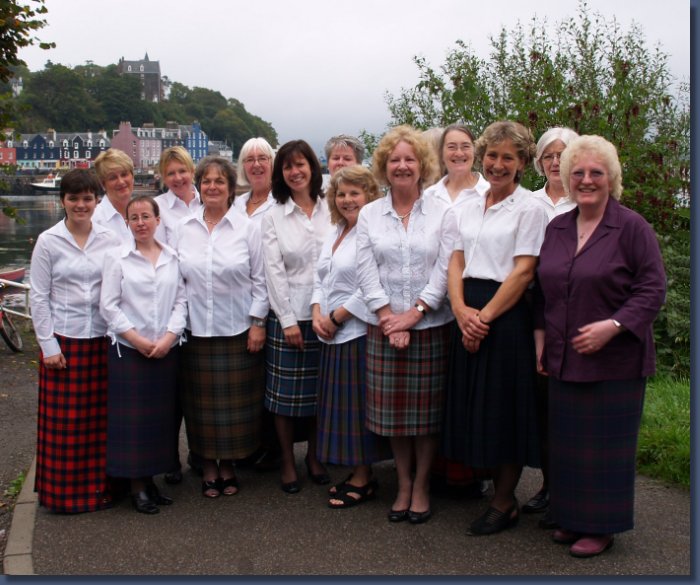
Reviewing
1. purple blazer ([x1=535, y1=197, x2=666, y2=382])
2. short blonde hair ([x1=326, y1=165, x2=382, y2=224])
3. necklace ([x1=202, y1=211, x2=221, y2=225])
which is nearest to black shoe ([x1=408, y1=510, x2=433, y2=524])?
purple blazer ([x1=535, y1=197, x2=666, y2=382])

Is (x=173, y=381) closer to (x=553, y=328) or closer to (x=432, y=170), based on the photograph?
(x=432, y=170)

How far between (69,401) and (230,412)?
951 mm

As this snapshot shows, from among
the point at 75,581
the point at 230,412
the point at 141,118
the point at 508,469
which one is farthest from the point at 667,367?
the point at 141,118

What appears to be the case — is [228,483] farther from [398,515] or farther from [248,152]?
[248,152]

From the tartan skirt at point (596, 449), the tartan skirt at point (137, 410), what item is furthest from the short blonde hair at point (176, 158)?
the tartan skirt at point (596, 449)

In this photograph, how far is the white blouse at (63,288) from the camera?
4.67 meters

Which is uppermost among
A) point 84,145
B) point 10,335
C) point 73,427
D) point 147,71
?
point 147,71

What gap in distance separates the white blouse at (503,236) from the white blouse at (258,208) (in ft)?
4.73

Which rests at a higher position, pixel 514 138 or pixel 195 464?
pixel 514 138

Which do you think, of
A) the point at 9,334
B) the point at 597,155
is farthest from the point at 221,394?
the point at 9,334

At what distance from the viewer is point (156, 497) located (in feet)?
16.3

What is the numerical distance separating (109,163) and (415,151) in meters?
2.07

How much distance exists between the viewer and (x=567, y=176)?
4.00 metres

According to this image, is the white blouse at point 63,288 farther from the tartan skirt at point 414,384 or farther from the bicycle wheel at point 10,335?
the bicycle wheel at point 10,335
